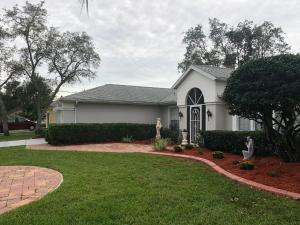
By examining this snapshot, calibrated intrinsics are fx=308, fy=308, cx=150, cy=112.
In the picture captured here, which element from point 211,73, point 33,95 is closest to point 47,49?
point 33,95

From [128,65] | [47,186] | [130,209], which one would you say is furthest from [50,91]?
[130,209]

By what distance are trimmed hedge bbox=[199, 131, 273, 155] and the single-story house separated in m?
1.87

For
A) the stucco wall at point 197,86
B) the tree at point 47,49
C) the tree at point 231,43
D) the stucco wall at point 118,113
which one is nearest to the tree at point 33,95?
the tree at point 47,49

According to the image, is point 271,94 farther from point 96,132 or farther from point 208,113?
point 96,132

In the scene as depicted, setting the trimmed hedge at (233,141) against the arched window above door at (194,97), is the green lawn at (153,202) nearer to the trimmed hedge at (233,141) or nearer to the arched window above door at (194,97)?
the trimmed hedge at (233,141)

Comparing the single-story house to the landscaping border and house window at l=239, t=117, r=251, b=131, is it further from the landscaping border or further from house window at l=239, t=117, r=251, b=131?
the landscaping border

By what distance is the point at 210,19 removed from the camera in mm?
40188

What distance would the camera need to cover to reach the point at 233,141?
1218cm

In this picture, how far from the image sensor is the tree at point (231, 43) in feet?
122

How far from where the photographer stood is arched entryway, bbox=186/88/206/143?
16.3 m

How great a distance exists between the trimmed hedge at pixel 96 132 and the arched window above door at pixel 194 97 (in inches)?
92.7

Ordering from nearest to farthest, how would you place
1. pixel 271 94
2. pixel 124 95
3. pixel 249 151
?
pixel 271 94, pixel 249 151, pixel 124 95

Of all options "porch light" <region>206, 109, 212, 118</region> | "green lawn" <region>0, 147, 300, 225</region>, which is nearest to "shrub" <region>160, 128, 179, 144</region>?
"porch light" <region>206, 109, 212, 118</region>

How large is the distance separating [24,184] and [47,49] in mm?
24741
